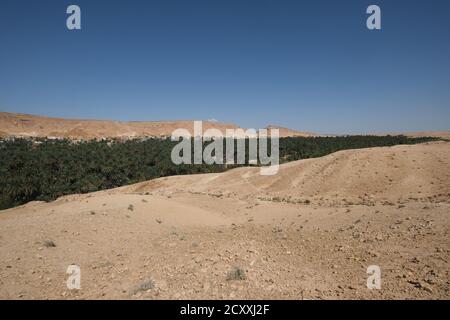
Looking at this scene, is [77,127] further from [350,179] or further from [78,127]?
[350,179]

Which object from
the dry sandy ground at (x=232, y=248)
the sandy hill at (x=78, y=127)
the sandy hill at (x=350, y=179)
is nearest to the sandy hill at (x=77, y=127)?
the sandy hill at (x=78, y=127)

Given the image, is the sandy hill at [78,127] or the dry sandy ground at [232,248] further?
the sandy hill at [78,127]

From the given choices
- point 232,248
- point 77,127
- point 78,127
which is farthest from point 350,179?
point 78,127

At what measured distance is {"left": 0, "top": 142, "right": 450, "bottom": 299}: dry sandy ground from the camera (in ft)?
17.6

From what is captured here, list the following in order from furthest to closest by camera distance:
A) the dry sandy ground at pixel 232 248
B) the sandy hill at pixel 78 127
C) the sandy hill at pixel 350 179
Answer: the sandy hill at pixel 78 127 → the sandy hill at pixel 350 179 → the dry sandy ground at pixel 232 248

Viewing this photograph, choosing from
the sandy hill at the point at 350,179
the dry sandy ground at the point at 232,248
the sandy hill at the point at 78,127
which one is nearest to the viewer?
the dry sandy ground at the point at 232,248

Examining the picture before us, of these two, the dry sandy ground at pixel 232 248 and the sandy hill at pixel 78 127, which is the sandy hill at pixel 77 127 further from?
the dry sandy ground at pixel 232 248

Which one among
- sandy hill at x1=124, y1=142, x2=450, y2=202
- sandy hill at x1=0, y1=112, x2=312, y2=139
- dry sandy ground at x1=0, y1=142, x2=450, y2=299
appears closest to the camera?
dry sandy ground at x1=0, y1=142, x2=450, y2=299

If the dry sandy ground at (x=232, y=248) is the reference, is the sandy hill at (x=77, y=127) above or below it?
above

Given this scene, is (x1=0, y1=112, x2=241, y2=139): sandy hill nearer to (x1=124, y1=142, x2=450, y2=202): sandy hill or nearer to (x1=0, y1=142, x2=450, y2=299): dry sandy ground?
(x1=124, y1=142, x2=450, y2=202): sandy hill

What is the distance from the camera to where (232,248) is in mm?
7336

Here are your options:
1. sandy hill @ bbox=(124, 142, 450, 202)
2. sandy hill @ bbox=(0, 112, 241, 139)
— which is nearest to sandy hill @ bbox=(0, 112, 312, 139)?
sandy hill @ bbox=(0, 112, 241, 139)

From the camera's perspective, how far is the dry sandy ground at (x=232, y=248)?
537 cm

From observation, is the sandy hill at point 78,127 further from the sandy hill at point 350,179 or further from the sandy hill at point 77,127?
the sandy hill at point 350,179
